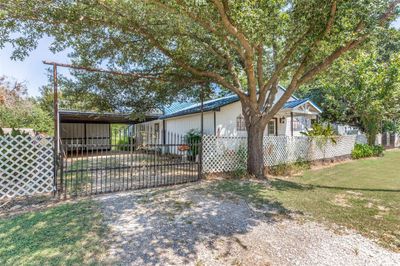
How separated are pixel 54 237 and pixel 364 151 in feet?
60.1

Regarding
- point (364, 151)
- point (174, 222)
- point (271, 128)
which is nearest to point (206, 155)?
point (174, 222)

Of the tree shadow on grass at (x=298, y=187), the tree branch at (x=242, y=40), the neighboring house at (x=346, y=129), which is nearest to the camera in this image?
the tree branch at (x=242, y=40)

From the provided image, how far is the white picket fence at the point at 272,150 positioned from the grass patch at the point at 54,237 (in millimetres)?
4947

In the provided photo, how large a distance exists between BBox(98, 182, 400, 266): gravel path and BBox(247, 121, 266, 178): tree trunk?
345 cm

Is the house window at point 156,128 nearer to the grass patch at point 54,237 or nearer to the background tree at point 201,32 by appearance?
the background tree at point 201,32

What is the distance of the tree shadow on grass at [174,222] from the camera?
3.48 metres

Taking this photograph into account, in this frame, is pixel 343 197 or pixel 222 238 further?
pixel 343 197

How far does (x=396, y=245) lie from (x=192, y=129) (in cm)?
1110

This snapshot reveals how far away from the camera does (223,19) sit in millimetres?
5816

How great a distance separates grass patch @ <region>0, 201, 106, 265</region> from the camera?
321cm

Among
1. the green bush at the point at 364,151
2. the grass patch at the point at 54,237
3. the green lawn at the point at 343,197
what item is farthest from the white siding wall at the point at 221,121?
the grass patch at the point at 54,237

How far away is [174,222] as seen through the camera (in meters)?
4.54

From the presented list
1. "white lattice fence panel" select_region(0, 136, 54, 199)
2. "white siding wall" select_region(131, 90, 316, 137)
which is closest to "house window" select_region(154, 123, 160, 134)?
"white siding wall" select_region(131, 90, 316, 137)

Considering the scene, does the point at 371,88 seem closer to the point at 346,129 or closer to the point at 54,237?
the point at 346,129
